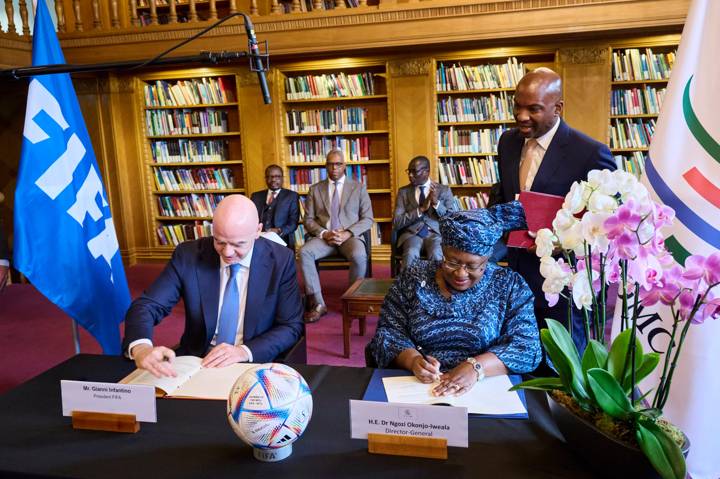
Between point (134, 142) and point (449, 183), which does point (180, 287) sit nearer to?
point (449, 183)

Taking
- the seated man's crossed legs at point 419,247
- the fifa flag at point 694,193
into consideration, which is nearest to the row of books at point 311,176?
the seated man's crossed legs at point 419,247

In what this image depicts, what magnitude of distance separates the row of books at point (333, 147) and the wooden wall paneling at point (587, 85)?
2.20m

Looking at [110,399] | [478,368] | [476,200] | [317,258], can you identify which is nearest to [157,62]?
[110,399]

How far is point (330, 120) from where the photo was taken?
19.6ft

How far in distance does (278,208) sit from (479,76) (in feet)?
8.27

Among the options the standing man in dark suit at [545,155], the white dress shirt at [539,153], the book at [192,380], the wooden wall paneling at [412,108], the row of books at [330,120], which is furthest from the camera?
the row of books at [330,120]

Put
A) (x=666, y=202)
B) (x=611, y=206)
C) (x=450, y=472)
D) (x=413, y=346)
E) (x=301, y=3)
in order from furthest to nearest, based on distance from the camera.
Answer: (x=301, y=3) < (x=666, y=202) < (x=413, y=346) < (x=450, y=472) < (x=611, y=206)

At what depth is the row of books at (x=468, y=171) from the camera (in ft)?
18.6

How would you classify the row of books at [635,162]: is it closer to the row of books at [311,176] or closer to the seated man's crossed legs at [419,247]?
the seated man's crossed legs at [419,247]

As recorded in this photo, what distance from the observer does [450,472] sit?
103 centimetres

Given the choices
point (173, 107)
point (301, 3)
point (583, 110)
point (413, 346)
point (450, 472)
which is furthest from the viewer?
point (173, 107)

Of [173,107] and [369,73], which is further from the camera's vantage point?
[173,107]

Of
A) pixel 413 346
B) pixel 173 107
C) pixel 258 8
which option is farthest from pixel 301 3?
pixel 413 346

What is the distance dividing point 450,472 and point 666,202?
4.87ft
